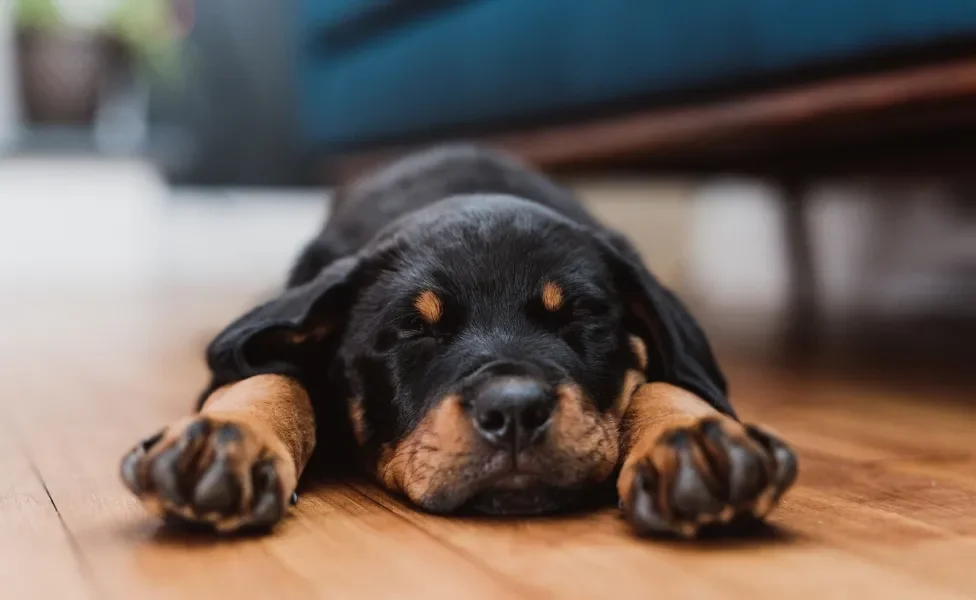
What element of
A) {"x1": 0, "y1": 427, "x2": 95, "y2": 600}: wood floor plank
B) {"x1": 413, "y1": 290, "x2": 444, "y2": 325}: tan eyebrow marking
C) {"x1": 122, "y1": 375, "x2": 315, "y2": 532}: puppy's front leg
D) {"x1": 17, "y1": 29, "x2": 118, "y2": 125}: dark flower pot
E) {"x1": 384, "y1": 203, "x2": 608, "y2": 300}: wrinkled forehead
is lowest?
{"x1": 0, "y1": 427, "x2": 95, "y2": 600}: wood floor plank

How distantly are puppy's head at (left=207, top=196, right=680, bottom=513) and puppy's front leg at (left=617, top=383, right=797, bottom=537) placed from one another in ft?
0.45

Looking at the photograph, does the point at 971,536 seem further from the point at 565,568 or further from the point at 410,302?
the point at 410,302

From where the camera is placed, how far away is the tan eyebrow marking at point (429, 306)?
1652 mm

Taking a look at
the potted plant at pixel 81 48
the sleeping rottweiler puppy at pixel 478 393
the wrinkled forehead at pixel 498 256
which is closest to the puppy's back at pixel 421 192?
the sleeping rottweiler puppy at pixel 478 393

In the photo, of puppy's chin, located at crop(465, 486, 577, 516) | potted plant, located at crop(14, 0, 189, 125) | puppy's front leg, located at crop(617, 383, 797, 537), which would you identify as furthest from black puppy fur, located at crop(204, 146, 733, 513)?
potted plant, located at crop(14, 0, 189, 125)

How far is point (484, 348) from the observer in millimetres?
1562

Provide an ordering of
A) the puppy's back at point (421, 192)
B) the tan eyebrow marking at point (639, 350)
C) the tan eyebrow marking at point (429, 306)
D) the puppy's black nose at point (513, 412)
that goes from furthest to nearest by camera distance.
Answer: the puppy's back at point (421, 192) → the tan eyebrow marking at point (639, 350) → the tan eyebrow marking at point (429, 306) → the puppy's black nose at point (513, 412)

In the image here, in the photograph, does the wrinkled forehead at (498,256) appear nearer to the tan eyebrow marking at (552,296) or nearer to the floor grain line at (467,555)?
the tan eyebrow marking at (552,296)

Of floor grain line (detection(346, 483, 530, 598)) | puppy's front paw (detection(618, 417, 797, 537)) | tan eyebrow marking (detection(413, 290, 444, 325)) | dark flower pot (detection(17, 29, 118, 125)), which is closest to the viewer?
floor grain line (detection(346, 483, 530, 598))

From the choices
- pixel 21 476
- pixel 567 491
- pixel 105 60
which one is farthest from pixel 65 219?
pixel 567 491

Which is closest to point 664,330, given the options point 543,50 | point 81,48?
point 543,50

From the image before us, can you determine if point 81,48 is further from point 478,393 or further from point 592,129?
point 478,393

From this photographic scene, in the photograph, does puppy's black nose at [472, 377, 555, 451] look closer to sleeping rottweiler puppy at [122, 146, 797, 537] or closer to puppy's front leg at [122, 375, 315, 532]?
sleeping rottweiler puppy at [122, 146, 797, 537]

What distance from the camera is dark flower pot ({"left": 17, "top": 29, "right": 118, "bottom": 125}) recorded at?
7180mm
